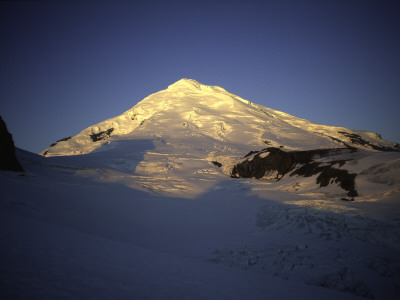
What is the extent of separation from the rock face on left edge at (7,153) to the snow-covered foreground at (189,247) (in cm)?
374

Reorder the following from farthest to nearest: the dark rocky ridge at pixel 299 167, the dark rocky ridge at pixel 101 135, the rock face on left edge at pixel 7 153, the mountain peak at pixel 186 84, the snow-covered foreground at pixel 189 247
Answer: the mountain peak at pixel 186 84
the dark rocky ridge at pixel 101 135
the dark rocky ridge at pixel 299 167
the rock face on left edge at pixel 7 153
the snow-covered foreground at pixel 189 247

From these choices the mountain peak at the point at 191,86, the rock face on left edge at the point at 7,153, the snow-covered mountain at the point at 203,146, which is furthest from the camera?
the mountain peak at the point at 191,86

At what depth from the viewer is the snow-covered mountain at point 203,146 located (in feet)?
50.3

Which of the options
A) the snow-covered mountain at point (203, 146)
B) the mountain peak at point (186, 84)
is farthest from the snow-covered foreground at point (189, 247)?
the mountain peak at point (186, 84)

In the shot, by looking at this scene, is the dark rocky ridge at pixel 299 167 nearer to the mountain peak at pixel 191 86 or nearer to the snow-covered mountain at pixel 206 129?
the snow-covered mountain at pixel 206 129

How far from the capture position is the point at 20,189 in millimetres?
8445

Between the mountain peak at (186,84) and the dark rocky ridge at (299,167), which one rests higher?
the mountain peak at (186,84)

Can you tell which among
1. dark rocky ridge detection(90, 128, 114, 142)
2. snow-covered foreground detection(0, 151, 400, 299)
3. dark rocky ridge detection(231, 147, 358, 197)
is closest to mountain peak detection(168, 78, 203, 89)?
dark rocky ridge detection(90, 128, 114, 142)

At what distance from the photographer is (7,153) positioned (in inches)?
484

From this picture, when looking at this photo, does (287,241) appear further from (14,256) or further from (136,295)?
(14,256)

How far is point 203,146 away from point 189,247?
115 ft

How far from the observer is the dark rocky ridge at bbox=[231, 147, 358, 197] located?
45.2 feet

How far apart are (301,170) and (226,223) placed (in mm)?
11623

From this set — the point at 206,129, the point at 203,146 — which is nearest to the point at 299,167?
the point at 203,146
